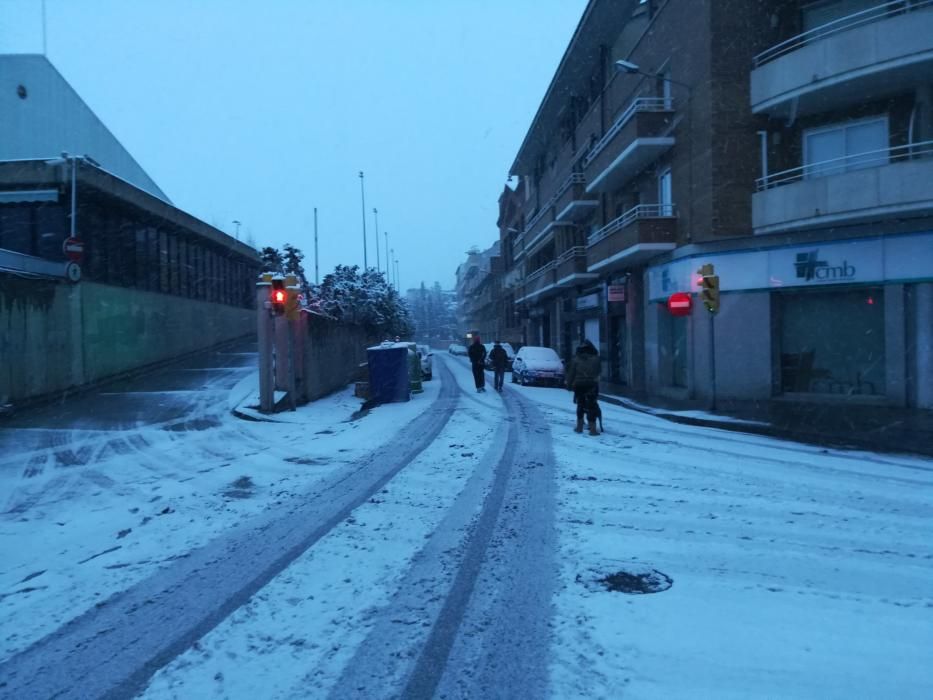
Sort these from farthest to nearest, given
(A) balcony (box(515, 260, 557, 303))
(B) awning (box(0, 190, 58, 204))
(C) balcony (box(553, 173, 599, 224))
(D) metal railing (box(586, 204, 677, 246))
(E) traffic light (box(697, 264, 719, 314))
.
A: (A) balcony (box(515, 260, 557, 303)) → (C) balcony (box(553, 173, 599, 224)) → (D) metal railing (box(586, 204, 677, 246)) → (B) awning (box(0, 190, 58, 204)) → (E) traffic light (box(697, 264, 719, 314))

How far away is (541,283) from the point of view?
36094 mm

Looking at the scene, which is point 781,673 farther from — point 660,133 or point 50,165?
point 50,165

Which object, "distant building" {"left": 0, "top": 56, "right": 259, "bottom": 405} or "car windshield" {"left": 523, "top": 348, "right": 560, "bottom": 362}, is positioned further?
"car windshield" {"left": 523, "top": 348, "right": 560, "bottom": 362}

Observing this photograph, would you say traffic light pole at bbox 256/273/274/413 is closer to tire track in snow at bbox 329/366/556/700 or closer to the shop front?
tire track in snow at bbox 329/366/556/700

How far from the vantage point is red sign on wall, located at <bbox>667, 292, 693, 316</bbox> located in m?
17.3

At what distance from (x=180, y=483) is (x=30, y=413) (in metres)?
8.49

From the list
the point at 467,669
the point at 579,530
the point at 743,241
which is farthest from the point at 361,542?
the point at 743,241

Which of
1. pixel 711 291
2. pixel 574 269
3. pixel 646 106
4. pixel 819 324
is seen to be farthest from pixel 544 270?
pixel 711 291

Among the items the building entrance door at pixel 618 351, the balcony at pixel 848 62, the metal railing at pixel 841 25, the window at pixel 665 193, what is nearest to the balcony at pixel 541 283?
the building entrance door at pixel 618 351

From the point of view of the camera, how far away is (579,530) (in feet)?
18.6

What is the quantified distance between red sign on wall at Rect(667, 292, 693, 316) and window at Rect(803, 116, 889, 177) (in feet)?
13.1

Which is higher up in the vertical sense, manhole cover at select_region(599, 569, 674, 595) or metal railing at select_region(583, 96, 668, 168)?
metal railing at select_region(583, 96, 668, 168)

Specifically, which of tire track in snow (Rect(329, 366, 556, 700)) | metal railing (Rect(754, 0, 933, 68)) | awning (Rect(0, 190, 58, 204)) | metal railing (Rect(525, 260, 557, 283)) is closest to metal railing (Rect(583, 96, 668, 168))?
metal railing (Rect(754, 0, 933, 68))

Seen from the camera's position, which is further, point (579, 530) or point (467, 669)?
point (579, 530)
